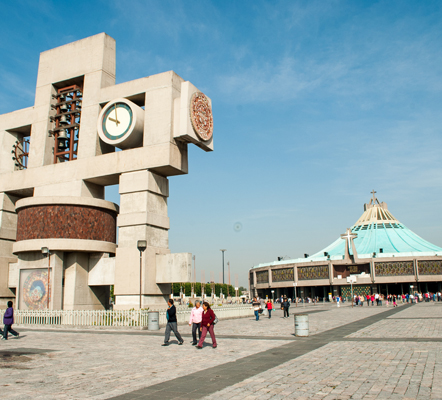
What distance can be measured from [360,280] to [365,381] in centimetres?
6741

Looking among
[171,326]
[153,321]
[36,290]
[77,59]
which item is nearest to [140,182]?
[153,321]

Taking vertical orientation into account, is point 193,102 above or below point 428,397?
above

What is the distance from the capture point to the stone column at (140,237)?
25.0 metres

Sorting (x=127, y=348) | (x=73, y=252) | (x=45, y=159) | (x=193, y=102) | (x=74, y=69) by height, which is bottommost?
(x=127, y=348)

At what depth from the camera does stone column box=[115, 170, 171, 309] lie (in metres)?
25.0

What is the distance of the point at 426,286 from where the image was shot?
230 ft

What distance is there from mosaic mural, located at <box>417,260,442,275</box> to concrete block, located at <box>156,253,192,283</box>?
56.9 meters

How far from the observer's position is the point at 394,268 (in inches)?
2761

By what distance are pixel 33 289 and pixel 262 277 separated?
207ft

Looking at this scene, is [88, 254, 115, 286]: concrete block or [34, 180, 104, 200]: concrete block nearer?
[88, 254, 115, 286]: concrete block

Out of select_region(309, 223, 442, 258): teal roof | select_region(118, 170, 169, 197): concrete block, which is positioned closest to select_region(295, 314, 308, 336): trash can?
select_region(118, 170, 169, 197): concrete block

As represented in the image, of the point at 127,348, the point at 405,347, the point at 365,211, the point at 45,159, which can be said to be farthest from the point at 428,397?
the point at 365,211

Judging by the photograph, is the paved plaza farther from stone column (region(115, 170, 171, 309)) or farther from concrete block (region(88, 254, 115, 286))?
concrete block (region(88, 254, 115, 286))

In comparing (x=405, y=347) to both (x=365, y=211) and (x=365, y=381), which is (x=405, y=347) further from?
(x=365, y=211)
